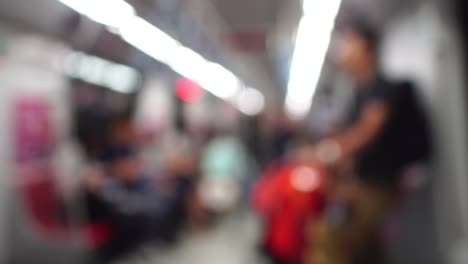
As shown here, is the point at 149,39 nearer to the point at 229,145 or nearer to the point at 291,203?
the point at 291,203

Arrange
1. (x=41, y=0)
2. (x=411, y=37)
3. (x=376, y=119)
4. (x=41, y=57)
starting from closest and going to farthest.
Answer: (x=41, y=0), (x=41, y=57), (x=376, y=119), (x=411, y=37)

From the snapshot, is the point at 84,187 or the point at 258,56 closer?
the point at 84,187

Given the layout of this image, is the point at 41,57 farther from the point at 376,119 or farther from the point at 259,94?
the point at 376,119

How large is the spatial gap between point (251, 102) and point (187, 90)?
410 mm

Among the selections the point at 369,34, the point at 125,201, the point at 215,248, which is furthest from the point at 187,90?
the point at 215,248

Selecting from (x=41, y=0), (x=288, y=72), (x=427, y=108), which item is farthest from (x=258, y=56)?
(x=41, y=0)

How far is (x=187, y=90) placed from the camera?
3.90 feet

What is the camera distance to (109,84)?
107 cm

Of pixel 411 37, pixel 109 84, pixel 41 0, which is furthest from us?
pixel 411 37

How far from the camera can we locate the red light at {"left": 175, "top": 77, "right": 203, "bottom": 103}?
1149mm

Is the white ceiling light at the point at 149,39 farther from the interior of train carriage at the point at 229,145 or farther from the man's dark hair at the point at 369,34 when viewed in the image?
the man's dark hair at the point at 369,34

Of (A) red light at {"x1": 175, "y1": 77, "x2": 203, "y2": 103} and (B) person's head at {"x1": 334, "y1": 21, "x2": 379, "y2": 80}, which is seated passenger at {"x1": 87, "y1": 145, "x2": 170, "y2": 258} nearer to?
(A) red light at {"x1": 175, "y1": 77, "x2": 203, "y2": 103}

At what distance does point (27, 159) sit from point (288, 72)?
25.8 inches

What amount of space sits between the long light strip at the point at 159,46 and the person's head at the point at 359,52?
258 mm
